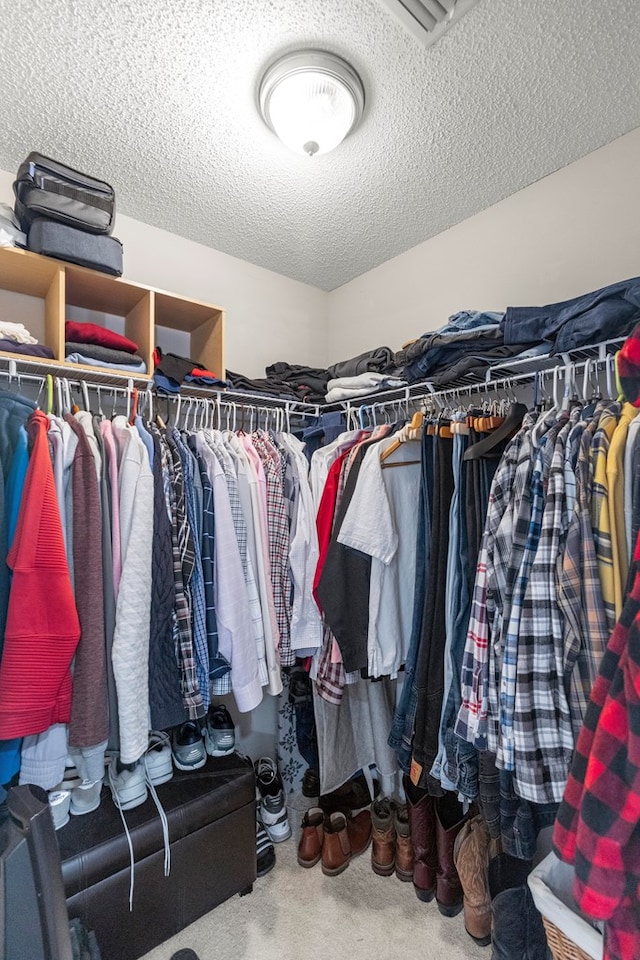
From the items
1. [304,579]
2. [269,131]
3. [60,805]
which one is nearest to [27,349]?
[269,131]

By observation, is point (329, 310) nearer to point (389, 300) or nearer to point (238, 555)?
point (389, 300)

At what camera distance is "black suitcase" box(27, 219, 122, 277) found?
1.39 meters

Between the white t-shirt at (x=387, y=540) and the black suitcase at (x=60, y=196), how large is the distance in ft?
3.80

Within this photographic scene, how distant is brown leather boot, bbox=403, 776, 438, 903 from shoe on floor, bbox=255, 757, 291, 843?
0.53 m

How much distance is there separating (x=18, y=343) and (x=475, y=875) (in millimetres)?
2178

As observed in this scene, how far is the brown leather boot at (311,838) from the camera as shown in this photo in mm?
1728

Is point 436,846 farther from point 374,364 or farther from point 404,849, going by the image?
point 374,364

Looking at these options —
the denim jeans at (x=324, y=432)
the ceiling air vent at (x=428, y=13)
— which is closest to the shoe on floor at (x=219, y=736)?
the denim jeans at (x=324, y=432)

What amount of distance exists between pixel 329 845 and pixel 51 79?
265 cm

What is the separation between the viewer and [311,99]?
1.31m

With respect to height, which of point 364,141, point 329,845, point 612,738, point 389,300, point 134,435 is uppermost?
point 364,141

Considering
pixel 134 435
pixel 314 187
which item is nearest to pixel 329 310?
pixel 314 187

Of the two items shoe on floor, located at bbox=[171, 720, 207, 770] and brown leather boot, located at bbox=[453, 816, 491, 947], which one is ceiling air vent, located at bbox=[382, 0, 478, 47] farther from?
brown leather boot, located at bbox=[453, 816, 491, 947]

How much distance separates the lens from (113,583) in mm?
1270
